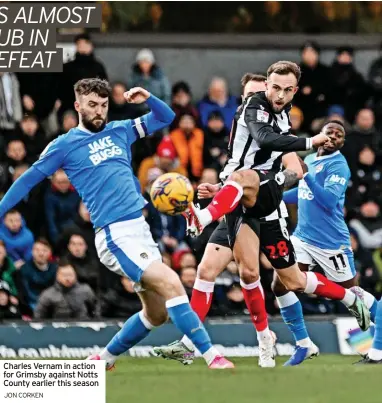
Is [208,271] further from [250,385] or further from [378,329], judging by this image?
[250,385]

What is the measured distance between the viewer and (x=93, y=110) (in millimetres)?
9656

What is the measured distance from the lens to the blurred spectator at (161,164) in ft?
49.4

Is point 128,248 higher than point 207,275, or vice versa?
point 128,248

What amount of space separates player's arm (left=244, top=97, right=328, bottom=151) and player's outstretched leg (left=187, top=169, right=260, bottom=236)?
358mm

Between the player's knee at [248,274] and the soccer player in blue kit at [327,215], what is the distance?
4.81ft

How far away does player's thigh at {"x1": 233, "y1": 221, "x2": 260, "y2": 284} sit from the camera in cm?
1024

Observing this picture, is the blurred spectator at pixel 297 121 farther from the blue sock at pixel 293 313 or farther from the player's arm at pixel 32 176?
the player's arm at pixel 32 176

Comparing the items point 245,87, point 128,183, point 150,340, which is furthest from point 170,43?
point 128,183

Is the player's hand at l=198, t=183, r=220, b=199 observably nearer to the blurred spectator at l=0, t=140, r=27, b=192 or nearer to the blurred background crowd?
the blurred background crowd

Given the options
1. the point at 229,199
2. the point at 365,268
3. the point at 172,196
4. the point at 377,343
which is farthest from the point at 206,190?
the point at 365,268

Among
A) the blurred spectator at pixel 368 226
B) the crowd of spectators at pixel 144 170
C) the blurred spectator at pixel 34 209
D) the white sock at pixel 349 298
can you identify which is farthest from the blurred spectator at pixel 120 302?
the white sock at pixel 349 298

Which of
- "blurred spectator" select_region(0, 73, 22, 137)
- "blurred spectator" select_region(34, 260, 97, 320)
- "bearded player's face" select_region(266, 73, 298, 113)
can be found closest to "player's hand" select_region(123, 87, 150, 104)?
"bearded player's face" select_region(266, 73, 298, 113)

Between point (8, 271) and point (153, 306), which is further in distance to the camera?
point (8, 271)

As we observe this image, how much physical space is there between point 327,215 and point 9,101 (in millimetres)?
5342
